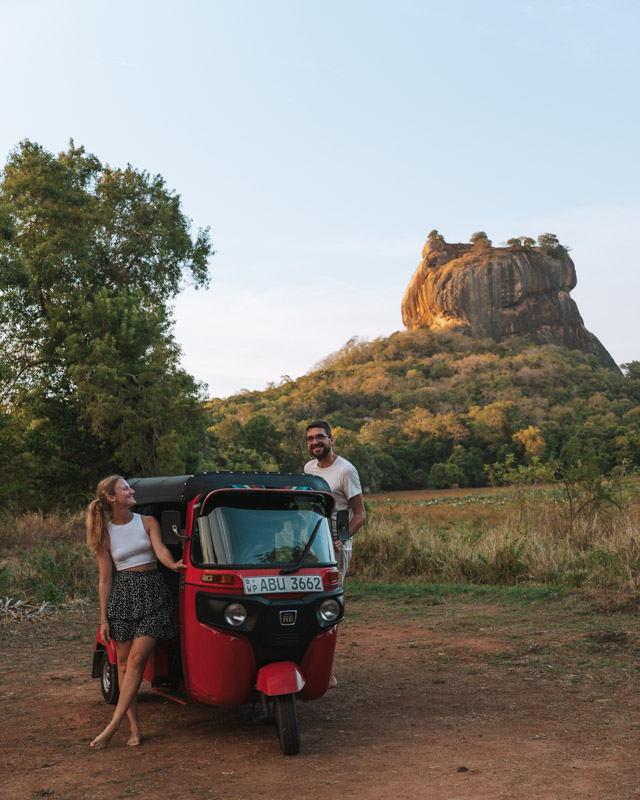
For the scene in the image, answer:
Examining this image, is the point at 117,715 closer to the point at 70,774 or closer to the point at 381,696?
the point at 70,774

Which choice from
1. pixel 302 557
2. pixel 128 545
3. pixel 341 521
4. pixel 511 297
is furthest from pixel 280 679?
pixel 511 297

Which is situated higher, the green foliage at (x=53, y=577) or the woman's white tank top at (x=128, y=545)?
the woman's white tank top at (x=128, y=545)

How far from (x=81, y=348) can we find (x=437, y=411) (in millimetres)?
62642

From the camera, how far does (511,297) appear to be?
431 ft

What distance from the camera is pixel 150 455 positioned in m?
27.6

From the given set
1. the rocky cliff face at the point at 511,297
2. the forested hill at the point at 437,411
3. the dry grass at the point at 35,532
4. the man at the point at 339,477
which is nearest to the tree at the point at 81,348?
the dry grass at the point at 35,532

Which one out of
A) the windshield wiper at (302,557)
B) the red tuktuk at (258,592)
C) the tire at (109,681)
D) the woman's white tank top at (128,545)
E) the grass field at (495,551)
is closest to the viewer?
the red tuktuk at (258,592)

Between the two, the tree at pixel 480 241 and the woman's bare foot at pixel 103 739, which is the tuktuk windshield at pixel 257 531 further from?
the tree at pixel 480 241

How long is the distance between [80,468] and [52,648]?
1974cm

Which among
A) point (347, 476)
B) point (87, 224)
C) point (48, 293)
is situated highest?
point (87, 224)

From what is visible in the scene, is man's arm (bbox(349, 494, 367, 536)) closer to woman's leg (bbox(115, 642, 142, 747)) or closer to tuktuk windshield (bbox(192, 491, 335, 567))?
tuktuk windshield (bbox(192, 491, 335, 567))

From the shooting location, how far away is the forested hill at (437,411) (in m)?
57.0

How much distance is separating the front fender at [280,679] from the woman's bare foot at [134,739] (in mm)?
1025

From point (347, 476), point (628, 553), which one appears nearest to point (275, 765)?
point (347, 476)
